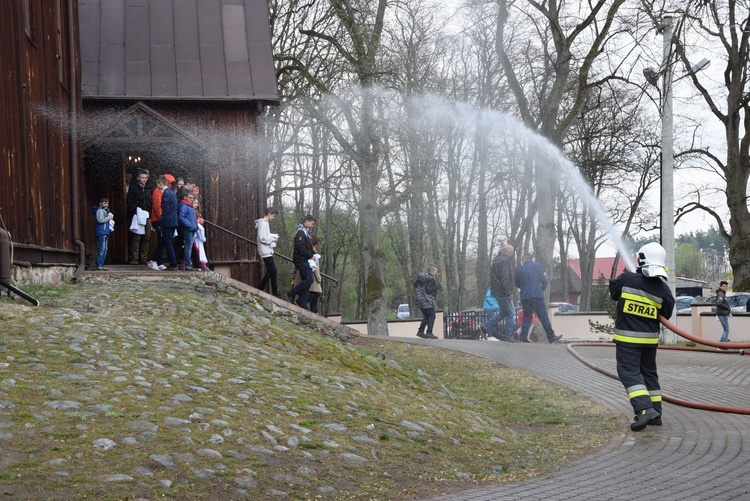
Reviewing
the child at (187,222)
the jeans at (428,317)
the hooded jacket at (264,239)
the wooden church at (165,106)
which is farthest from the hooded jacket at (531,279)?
the wooden church at (165,106)

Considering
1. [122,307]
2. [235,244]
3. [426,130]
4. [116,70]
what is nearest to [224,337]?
[122,307]

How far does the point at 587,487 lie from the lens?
7270 millimetres

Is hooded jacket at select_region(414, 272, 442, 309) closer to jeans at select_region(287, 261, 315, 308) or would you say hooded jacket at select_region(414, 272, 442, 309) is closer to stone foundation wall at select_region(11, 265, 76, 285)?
jeans at select_region(287, 261, 315, 308)

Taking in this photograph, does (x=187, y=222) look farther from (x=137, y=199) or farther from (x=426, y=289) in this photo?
(x=426, y=289)

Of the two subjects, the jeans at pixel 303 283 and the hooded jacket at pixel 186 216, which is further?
the jeans at pixel 303 283

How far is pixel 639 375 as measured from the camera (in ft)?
33.7

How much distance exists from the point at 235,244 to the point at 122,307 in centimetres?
1029

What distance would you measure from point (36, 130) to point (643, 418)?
1142 centimetres

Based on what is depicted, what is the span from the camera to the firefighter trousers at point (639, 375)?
10.2 m

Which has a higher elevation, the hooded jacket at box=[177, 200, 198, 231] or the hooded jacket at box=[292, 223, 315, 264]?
the hooded jacket at box=[177, 200, 198, 231]

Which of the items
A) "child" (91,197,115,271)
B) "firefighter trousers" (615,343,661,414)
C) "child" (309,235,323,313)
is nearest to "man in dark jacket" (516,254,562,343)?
"child" (309,235,323,313)

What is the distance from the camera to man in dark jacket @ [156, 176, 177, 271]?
17641mm

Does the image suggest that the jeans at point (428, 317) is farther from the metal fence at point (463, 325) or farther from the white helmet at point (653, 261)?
the white helmet at point (653, 261)

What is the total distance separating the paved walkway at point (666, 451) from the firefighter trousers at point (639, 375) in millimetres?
310
